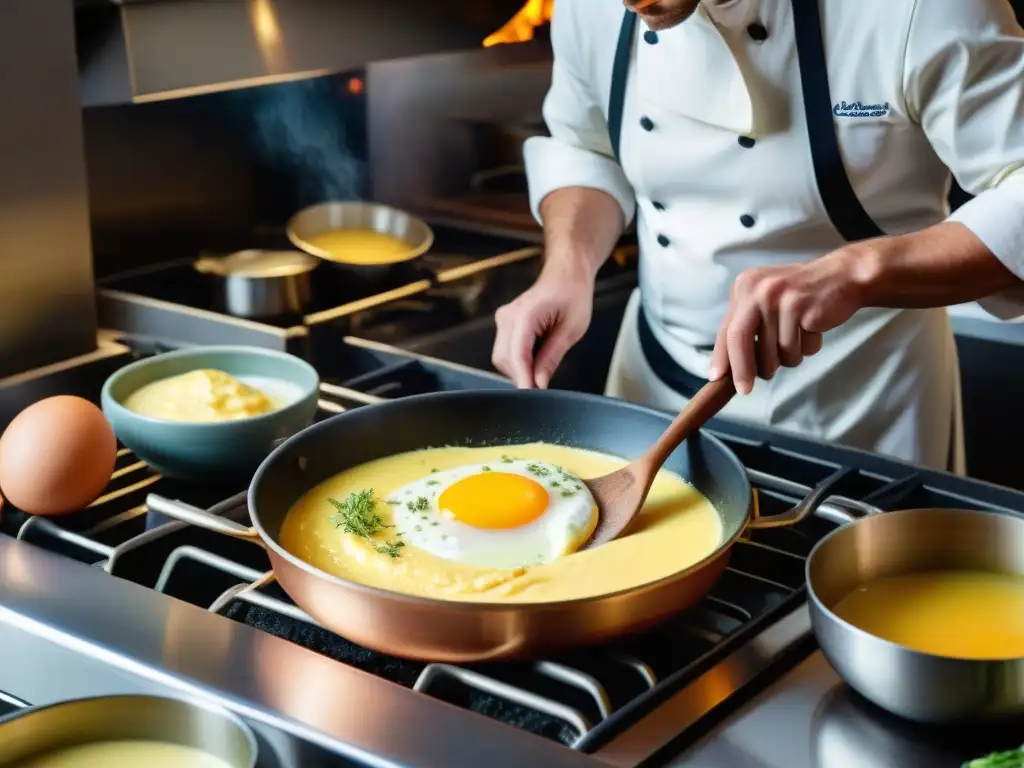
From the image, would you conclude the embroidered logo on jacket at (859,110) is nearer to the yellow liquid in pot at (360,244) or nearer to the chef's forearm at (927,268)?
the chef's forearm at (927,268)

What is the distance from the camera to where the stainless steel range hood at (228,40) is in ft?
6.00

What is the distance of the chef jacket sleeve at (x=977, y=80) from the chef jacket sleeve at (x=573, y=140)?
1.77ft

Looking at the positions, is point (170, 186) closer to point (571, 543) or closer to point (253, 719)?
point (571, 543)

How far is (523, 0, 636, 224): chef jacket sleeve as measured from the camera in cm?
194

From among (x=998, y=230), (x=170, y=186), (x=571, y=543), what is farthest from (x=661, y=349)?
(x=170, y=186)

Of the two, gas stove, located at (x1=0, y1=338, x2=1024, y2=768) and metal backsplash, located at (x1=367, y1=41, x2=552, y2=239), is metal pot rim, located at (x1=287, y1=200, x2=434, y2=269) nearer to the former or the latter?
metal backsplash, located at (x1=367, y1=41, x2=552, y2=239)

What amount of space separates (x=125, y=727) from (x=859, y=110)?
1195mm

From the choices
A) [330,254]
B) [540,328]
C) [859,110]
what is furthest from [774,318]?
[330,254]

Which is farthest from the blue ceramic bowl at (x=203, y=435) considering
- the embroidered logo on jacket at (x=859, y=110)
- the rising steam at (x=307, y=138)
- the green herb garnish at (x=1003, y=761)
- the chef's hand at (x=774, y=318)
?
the rising steam at (x=307, y=138)

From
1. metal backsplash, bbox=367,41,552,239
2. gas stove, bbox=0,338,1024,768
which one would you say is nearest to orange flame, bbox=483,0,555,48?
metal backsplash, bbox=367,41,552,239

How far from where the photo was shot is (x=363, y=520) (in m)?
1.25

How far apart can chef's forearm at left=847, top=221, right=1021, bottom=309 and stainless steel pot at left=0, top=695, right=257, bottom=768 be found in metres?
0.82

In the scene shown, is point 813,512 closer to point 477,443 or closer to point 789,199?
point 477,443

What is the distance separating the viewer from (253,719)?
954 millimetres
